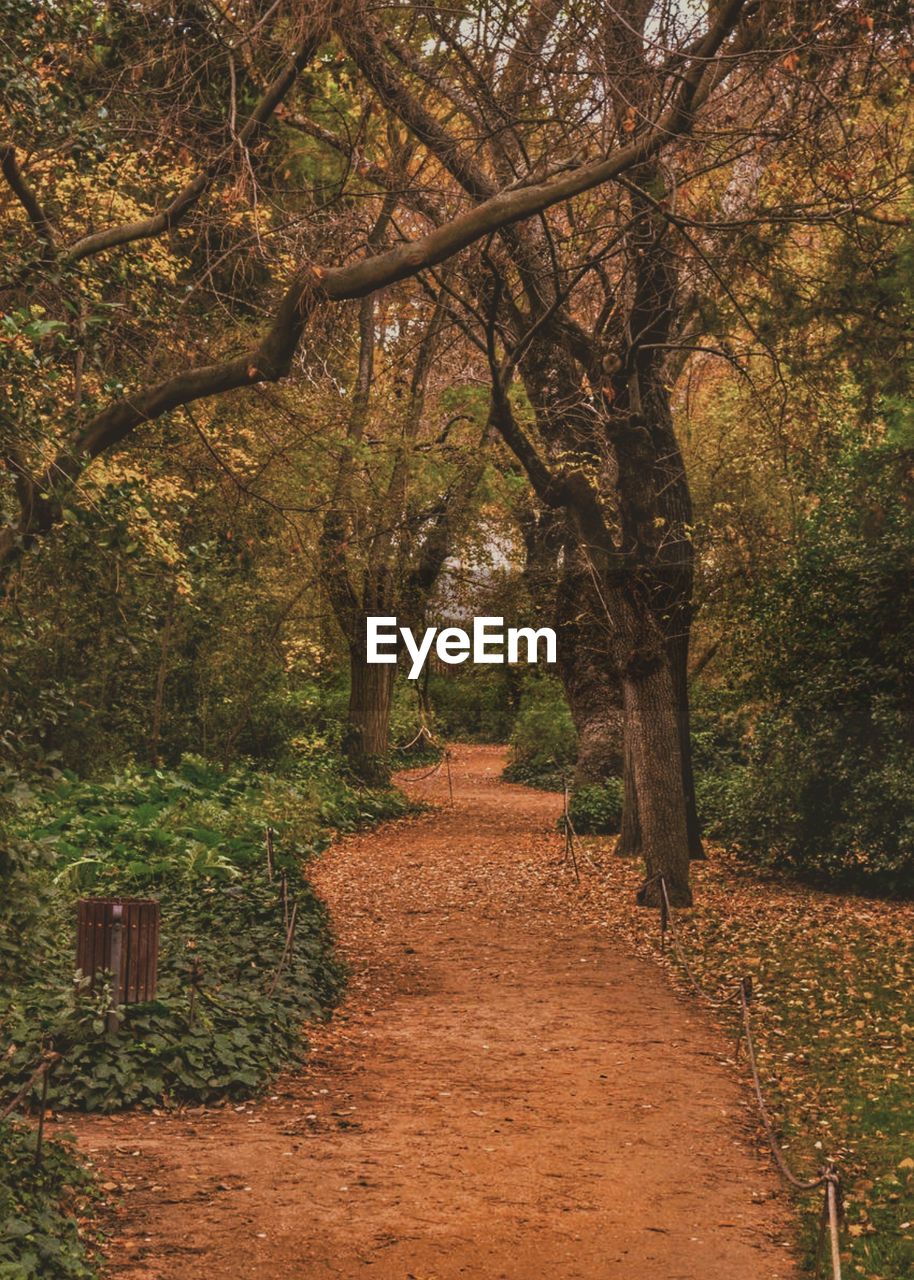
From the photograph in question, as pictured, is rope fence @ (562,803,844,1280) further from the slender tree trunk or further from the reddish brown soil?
the slender tree trunk

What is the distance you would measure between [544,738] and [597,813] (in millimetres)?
10586

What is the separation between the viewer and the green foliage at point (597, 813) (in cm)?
2106

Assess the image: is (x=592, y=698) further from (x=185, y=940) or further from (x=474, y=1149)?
(x=474, y=1149)

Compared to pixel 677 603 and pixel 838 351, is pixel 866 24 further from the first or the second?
pixel 677 603

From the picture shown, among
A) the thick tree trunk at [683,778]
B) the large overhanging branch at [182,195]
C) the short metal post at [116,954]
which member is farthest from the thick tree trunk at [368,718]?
the short metal post at [116,954]

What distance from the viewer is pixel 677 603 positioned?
570 inches

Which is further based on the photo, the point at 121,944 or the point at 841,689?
the point at 841,689

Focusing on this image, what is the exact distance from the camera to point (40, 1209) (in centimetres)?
537

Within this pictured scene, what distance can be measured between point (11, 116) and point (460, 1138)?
6.48 meters

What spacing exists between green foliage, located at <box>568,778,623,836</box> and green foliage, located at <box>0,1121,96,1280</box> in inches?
602

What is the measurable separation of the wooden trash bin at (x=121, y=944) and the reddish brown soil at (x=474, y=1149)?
0.84 metres

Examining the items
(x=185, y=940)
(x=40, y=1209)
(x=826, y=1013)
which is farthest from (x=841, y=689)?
(x=40, y=1209)

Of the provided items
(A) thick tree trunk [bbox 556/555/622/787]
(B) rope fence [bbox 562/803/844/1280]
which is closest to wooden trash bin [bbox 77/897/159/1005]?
(B) rope fence [bbox 562/803/844/1280]

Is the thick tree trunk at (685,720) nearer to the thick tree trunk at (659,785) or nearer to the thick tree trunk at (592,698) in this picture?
the thick tree trunk at (659,785)
